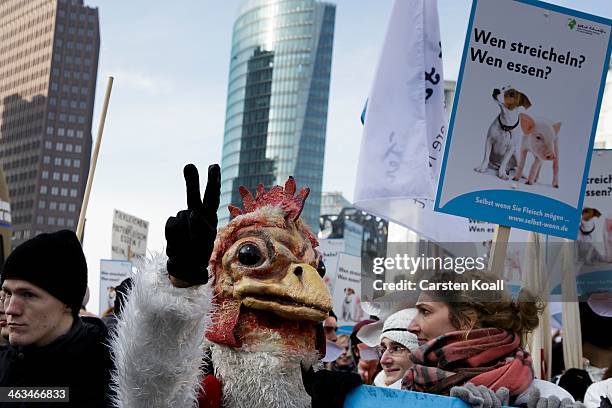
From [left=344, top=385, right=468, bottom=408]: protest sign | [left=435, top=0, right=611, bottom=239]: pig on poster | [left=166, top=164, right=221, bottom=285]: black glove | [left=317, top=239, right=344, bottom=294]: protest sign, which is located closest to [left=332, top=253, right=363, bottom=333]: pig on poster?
[left=317, top=239, right=344, bottom=294]: protest sign

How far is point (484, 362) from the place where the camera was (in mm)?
3348

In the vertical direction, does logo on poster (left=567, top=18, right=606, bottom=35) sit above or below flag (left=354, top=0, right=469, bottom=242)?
above

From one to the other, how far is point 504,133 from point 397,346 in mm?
1496

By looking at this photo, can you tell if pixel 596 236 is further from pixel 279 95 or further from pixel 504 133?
pixel 279 95

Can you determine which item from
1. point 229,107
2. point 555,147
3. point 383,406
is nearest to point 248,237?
point 383,406

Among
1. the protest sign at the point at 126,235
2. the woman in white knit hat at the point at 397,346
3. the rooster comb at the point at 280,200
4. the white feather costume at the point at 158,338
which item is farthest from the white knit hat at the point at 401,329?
the protest sign at the point at 126,235

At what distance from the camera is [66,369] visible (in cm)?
306

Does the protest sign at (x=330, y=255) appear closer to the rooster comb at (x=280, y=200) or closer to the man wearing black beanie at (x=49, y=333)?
the rooster comb at (x=280, y=200)

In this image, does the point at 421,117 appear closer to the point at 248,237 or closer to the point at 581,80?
the point at 581,80

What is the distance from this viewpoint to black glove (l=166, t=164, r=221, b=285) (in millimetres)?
2354

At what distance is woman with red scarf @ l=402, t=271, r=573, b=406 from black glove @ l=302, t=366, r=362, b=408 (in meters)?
0.40

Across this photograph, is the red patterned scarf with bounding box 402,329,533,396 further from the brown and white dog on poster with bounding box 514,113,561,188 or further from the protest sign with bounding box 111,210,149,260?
the protest sign with bounding box 111,210,149,260

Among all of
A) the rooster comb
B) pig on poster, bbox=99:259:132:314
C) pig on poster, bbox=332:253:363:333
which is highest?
the rooster comb

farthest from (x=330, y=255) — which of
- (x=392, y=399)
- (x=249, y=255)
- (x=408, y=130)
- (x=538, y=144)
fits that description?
(x=392, y=399)
